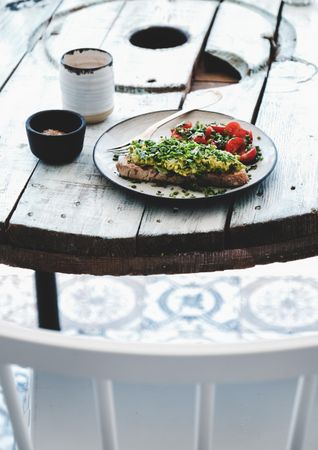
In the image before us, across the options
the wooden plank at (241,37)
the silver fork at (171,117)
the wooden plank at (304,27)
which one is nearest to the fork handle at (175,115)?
the silver fork at (171,117)

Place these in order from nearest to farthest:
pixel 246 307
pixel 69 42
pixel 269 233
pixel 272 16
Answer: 1. pixel 269 233
2. pixel 69 42
3. pixel 272 16
4. pixel 246 307

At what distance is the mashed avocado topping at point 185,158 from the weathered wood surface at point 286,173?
2.9 inches

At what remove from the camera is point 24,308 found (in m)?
2.27

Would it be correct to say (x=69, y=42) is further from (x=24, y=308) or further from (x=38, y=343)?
(x=38, y=343)

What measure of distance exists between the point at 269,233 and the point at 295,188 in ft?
0.40

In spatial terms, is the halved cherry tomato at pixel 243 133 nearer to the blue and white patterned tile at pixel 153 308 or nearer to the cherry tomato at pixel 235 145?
the cherry tomato at pixel 235 145

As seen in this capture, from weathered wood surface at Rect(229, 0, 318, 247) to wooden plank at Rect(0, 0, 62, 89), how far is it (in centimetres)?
60

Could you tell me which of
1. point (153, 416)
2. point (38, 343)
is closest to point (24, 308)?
point (153, 416)

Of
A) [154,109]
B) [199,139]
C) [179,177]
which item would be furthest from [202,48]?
[179,177]

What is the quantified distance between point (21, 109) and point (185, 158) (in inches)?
18.6

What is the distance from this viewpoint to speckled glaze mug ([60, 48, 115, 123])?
4.39 feet

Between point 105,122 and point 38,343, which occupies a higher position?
point 38,343

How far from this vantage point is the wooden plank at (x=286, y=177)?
1.11 m

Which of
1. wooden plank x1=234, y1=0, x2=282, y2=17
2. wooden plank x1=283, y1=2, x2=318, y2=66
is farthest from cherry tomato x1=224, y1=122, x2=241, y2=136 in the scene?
wooden plank x1=234, y1=0, x2=282, y2=17
